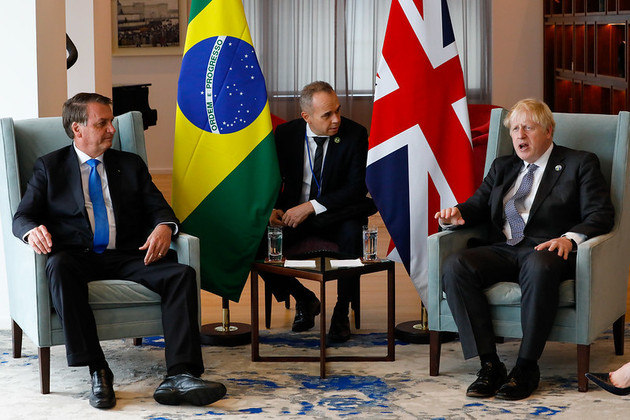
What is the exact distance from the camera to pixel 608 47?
24.9 feet

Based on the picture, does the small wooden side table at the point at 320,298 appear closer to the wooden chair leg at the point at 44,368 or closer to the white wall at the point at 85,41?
the wooden chair leg at the point at 44,368

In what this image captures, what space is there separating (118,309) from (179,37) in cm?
743

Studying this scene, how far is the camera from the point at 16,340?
3.88 metres

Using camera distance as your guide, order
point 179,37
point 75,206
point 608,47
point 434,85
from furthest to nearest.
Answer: point 179,37, point 608,47, point 434,85, point 75,206

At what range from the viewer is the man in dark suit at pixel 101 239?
3.29 m

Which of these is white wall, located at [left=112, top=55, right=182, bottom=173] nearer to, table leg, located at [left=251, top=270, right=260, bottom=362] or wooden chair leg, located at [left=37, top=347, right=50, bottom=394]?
table leg, located at [left=251, top=270, right=260, bottom=362]

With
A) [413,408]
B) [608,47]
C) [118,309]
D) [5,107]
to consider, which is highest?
[608,47]

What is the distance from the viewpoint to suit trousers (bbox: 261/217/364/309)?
4.23m

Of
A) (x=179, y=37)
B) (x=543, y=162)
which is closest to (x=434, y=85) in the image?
(x=543, y=162)

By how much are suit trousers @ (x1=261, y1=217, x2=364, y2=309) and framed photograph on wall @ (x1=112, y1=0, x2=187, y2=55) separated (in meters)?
6.54

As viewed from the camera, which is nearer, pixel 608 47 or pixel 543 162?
pixel 543 162

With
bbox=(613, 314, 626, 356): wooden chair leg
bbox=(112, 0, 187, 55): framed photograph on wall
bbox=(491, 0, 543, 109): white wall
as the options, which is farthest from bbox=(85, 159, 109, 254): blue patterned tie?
bbox=(112, 0, 187, 55): framed photograph on wall

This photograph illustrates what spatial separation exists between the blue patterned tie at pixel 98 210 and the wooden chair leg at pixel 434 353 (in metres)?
1.35

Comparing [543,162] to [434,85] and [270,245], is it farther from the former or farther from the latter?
[270,245]
